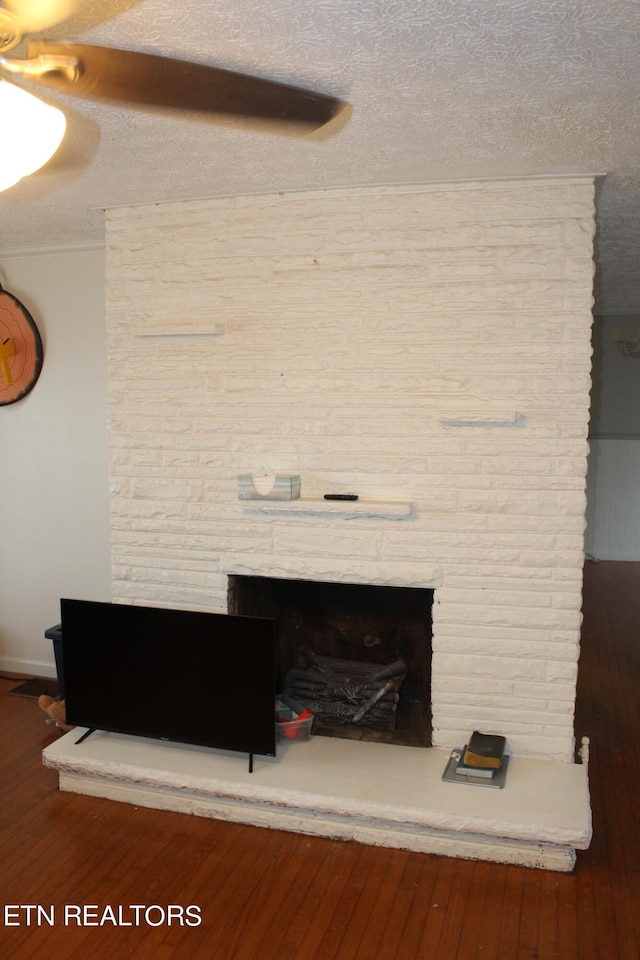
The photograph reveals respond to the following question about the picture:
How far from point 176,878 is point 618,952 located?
133cm

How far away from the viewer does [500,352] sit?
2.75 metres

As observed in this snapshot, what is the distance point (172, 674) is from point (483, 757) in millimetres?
1185

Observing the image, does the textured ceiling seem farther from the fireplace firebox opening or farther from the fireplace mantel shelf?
the fireplace firebox opening

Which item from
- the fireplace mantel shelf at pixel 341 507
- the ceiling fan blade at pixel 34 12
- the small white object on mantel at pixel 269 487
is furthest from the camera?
the small white object on mantel at pixel 269 487

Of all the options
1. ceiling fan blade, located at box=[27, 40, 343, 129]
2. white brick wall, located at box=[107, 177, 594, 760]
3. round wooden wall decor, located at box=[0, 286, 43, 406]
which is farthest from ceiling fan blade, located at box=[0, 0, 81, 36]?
round wooden wall decor, located at box=[0, 286, 43, 406]

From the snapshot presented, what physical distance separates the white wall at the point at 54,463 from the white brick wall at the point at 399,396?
2.57 feet

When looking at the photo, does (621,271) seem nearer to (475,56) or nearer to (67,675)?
(475,56)

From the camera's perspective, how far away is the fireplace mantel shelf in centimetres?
279

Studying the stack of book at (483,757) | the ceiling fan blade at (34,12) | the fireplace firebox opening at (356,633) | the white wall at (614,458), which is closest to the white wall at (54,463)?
the fireplace firebox opening at (356,633)

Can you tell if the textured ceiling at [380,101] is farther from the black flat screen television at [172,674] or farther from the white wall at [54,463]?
the black flat screen television at [172,674]

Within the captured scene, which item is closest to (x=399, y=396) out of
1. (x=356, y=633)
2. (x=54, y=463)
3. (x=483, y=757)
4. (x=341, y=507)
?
(x=341, y=507)

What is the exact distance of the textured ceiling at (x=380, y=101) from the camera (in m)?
1.58

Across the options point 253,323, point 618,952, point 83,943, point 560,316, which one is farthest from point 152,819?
point 560,316

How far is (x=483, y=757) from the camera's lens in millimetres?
2709
